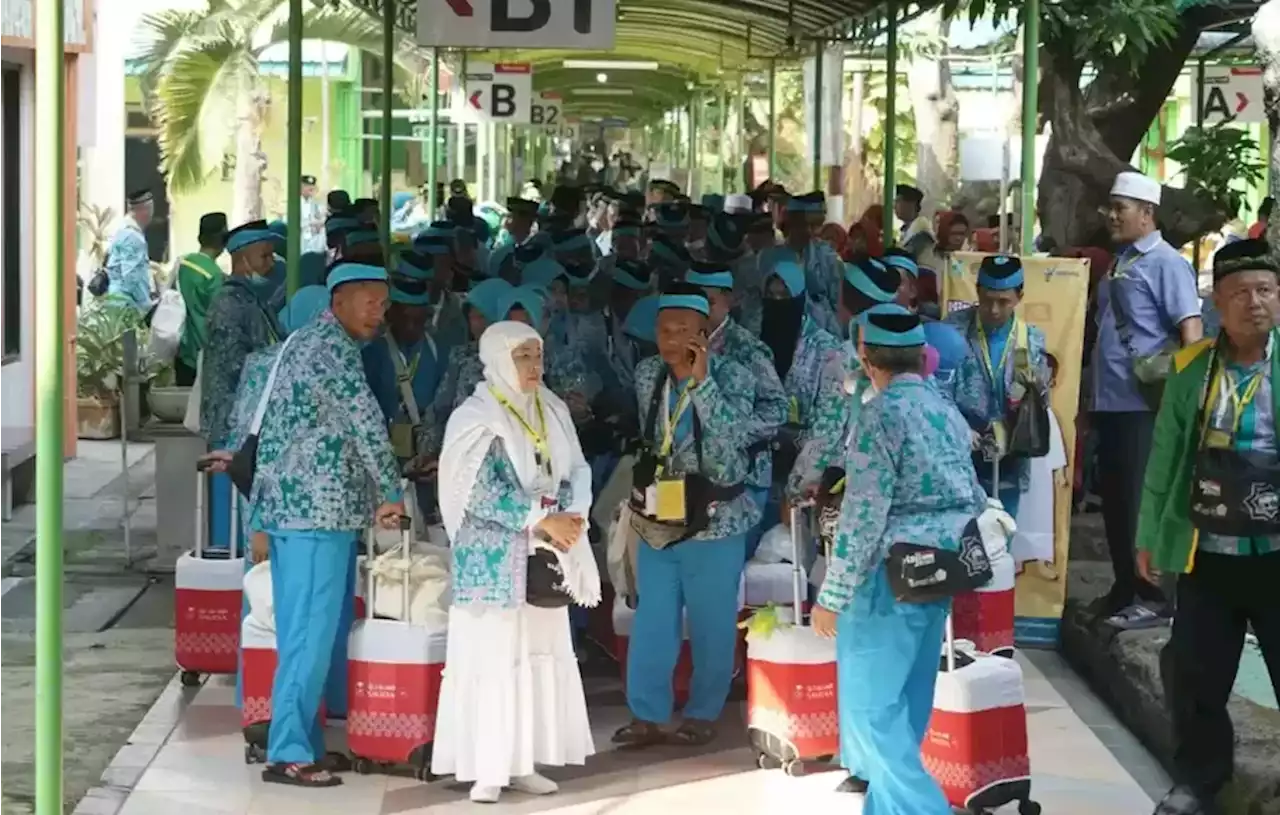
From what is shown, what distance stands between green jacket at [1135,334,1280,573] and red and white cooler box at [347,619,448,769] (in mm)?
2595

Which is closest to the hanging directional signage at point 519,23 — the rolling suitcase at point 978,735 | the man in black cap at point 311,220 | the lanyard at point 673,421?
the lanyard at point 673,421

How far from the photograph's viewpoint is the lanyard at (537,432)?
758 centimetres

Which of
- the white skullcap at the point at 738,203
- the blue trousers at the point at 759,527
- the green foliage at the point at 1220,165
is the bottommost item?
the blue trousers at the point at 759,527

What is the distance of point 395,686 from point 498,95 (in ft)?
57.3

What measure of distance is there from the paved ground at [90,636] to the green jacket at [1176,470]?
3.92 m

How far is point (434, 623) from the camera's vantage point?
8.00 m

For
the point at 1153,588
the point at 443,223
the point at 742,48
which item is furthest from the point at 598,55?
the point at 1153,588

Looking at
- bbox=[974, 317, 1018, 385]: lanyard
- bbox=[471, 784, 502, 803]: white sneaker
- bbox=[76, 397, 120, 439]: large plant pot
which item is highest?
bbox=[974, 317, 1018, 385]: lanyard

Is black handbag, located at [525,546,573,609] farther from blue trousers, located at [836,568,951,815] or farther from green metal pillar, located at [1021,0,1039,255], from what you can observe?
green metal pillar, located at [1021,0,1039,255]

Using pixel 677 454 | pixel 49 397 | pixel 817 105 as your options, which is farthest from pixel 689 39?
pixel 49 397

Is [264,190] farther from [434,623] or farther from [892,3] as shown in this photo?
[434,623]

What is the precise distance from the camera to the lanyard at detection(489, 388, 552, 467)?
24.9 ft

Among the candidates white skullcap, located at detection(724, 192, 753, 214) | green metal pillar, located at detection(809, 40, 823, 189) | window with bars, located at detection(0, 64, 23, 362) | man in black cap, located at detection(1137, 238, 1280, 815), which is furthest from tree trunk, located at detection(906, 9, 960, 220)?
man in black cap, located at detection(1137, 238, 1280, 815)

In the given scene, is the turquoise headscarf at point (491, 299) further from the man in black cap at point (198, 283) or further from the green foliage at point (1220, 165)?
the green foliage at point (1220, 165)
